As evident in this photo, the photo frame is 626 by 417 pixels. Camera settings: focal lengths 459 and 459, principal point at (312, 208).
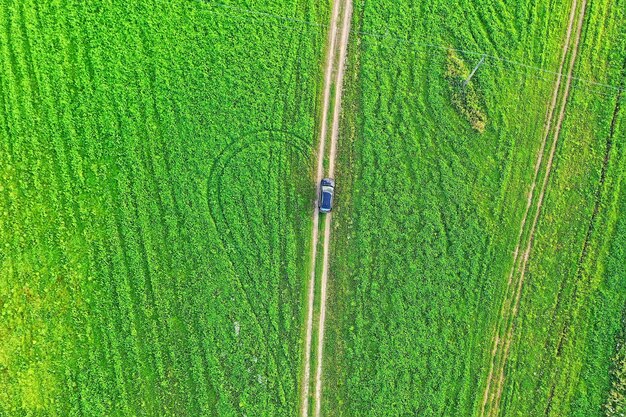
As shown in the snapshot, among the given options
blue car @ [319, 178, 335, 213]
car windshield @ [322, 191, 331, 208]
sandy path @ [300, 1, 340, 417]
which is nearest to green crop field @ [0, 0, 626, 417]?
sandy path @ [300, 1, 340, 417]

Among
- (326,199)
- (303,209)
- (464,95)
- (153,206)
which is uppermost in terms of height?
(464,95)

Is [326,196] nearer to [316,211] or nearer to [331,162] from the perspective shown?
[316,211]

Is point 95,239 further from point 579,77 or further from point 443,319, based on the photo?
point 579,77

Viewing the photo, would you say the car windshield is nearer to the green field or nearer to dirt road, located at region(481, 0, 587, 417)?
the green field

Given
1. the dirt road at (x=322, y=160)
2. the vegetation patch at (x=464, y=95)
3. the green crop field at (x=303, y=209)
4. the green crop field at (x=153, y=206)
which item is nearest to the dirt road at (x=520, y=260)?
the green crop field at (x=303, y=209)

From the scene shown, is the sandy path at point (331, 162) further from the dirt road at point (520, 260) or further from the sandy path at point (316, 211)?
the dirt road at point (520, 260)

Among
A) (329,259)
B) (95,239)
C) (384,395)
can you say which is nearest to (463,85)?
(329,259)

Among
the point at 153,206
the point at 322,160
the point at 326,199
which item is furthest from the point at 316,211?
the point at 153,206
